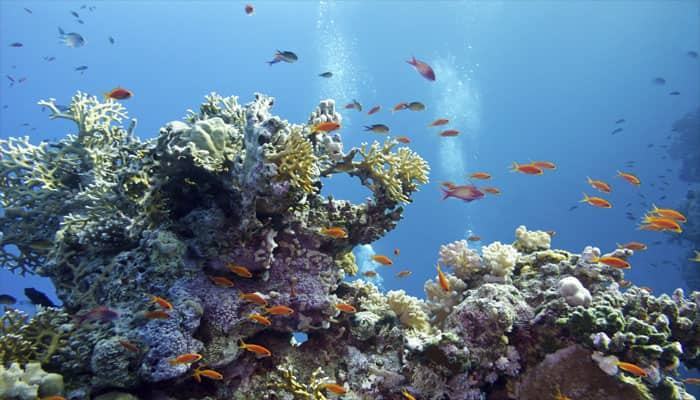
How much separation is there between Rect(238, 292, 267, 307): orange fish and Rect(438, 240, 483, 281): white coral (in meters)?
2.89

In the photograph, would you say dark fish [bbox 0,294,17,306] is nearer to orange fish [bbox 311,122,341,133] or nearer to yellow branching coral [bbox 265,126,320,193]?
yellow branching coral [bbox 265,126,320,193]

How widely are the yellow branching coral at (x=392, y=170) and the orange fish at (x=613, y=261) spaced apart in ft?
8.36

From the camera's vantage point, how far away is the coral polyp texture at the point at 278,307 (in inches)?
147

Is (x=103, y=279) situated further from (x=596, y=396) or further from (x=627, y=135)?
(x=627, y=135)

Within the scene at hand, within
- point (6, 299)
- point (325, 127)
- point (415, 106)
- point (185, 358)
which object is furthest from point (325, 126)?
point (6, 299)

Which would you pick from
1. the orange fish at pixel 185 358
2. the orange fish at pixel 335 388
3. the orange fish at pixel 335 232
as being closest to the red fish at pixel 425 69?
the orange fish at pixel 335 232

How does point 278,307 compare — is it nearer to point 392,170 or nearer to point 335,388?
point 335,388

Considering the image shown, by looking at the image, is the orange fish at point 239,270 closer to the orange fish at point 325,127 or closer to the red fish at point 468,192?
the orange fish at point 325,127

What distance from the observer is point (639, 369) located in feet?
11.7

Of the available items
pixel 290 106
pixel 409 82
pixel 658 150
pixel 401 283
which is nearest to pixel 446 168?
pixel 409 82

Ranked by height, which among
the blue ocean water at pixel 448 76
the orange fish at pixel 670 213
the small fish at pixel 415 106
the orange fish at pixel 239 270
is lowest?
the orange fish at pixel 239 270

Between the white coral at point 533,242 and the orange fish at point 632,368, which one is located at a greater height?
the white coral at point 533,242

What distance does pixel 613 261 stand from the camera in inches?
188

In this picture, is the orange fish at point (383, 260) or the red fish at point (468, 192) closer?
the red fish at point (468, 192)
